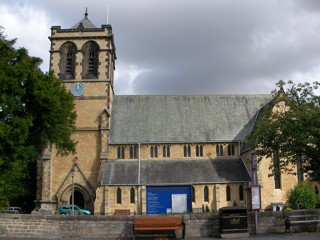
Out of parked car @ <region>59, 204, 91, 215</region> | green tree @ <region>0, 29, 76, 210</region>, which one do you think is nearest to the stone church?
Result: parked car @ <region>59, 204, 91, 215</region>

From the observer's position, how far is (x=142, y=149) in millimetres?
39469

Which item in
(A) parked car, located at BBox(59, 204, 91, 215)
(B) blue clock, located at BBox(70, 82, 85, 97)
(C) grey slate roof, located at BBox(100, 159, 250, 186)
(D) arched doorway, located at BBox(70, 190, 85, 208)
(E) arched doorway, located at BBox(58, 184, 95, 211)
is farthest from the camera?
(B) blue clock, located at BBox(70, 82, 85, 97)

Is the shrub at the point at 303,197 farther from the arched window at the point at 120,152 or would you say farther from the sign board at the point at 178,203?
the arched window at the point at 120,152

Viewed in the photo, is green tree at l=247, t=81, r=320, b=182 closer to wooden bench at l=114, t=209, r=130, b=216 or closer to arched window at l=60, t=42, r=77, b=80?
→ wooden bench at l=114, t=209, r=130, b=216

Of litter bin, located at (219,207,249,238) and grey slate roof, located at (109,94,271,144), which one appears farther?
grey slate roof, located at (109,94,271,144)

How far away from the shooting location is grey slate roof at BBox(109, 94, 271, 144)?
40.2 meters

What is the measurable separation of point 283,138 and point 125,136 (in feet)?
68.0

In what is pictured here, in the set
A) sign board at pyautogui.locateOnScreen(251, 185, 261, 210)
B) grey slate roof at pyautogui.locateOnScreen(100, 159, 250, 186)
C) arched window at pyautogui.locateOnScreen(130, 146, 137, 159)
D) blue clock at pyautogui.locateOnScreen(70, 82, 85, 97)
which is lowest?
sign board at pyautogui.locateOnScreen(251, 185, 261, 210)

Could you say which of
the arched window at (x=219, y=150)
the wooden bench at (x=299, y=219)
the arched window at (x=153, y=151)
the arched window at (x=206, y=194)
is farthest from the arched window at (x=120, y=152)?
the wooden bench at (x=299, y=219)

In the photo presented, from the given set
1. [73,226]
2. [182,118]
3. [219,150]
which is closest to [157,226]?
[73,226]

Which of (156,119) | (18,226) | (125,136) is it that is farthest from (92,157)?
(18,226)

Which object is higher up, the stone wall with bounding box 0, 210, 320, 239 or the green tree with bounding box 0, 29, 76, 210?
the green tree with bounding box 0, 29, 76, 210

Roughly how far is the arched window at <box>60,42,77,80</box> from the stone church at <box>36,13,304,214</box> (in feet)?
0.35

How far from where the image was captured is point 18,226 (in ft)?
62.3
